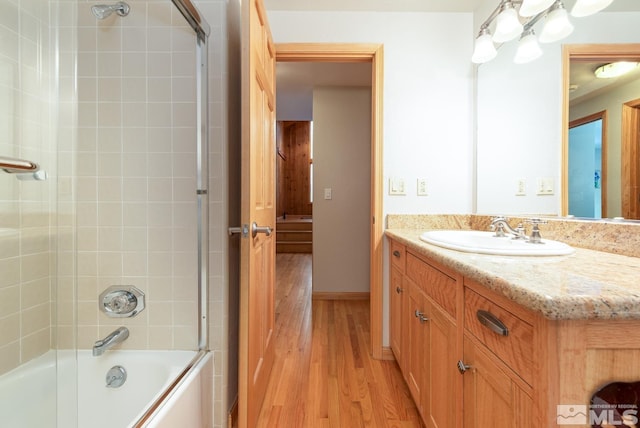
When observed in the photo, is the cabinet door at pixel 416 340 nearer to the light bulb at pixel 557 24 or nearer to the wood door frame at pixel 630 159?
the wood door frame at pixel 630 159

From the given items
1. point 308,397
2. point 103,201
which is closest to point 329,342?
point 308,397

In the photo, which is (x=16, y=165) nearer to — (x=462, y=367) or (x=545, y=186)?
(x=462, y=367)

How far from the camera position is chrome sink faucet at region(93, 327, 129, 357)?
1.13 metres

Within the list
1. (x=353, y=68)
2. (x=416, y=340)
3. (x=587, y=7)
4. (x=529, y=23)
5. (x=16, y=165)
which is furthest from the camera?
(x=353, y=68)

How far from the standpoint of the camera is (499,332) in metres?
0.64

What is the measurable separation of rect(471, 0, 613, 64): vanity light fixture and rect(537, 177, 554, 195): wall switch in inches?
23.8

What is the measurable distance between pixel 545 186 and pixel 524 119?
396mm

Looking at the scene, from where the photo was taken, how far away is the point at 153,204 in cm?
121

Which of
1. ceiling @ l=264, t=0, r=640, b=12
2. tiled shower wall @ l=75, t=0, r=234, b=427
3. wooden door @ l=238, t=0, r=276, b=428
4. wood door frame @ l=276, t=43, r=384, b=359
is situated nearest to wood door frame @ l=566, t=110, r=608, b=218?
wood door frame @ l=276, t=43, r=384, b=359

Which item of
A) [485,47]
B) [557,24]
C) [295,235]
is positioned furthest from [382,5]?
[295,235]

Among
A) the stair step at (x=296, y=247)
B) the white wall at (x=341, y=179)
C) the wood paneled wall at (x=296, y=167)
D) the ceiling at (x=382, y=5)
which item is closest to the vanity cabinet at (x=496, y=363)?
the ceiling at (x=382, y=5)

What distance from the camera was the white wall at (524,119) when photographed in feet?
A: 3.61

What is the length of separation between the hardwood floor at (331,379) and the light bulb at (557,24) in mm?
1833

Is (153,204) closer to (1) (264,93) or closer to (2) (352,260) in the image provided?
(1) (264,93)
